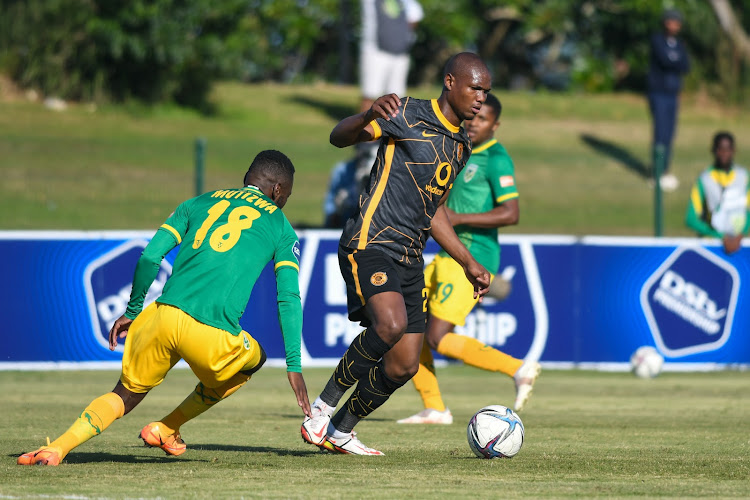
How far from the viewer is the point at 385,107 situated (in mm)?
5789

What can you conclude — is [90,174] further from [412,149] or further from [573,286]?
[412,149]

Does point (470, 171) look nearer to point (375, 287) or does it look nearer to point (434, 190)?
point (434, 190)

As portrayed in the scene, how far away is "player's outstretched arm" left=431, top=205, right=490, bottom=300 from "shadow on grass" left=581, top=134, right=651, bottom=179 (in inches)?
483

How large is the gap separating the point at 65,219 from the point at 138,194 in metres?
1.16

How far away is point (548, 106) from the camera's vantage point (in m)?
26.0

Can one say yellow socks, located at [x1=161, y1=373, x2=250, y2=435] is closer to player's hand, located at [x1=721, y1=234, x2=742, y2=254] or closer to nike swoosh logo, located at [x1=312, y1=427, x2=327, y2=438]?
nike swoosh logo, located at [x1=312, y1=427, x2=327, y2=438]

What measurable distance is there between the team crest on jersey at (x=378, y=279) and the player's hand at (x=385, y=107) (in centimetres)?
82

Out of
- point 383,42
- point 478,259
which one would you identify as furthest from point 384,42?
point 478,259

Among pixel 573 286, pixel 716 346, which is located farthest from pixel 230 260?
pixel 716 346

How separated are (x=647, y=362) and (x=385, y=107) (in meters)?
7.34

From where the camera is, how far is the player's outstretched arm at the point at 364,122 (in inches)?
228

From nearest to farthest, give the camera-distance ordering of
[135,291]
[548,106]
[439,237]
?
1. [135,291]
2. [439,237]
3. [548,106]

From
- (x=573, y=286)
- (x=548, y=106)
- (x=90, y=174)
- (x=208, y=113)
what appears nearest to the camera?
(x=573, y=286)

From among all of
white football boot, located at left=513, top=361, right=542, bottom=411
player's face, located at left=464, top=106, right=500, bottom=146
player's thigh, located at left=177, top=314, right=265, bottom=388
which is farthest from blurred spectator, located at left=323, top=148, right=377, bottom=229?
player's thigh, located at left=177, top=314, right=265, bottom=388
